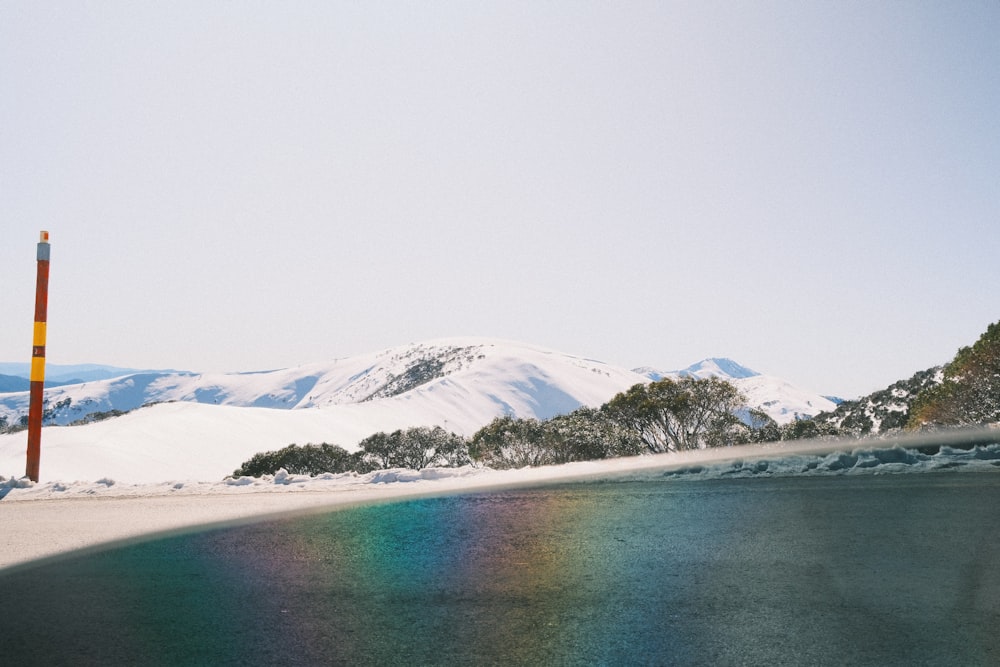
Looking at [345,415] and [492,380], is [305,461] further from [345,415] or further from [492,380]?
[492,380]

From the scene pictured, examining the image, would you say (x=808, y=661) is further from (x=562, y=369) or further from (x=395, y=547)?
(x=562, y=369)

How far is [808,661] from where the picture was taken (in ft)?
9.43

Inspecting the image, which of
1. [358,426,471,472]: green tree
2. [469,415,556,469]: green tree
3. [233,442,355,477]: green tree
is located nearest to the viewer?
[469,415,556,469]: green tree

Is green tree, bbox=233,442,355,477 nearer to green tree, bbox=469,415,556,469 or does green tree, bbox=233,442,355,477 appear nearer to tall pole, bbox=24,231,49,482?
green tree, bbox=469,415,556,469

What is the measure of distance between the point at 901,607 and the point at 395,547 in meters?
3.33

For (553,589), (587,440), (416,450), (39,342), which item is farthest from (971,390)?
(39,342)

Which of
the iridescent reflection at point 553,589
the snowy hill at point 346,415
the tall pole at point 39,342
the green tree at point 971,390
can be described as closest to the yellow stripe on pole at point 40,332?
the tall pole at point 39,342

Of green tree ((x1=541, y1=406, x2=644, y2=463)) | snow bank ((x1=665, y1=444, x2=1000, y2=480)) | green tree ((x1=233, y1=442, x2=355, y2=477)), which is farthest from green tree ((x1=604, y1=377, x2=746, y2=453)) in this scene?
snow bank ((x1=665, y1=444, x2=1000, y2=480))

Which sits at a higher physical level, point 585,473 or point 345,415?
point 345,415

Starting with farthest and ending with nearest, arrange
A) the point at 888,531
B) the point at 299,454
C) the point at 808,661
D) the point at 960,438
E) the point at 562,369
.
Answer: the point at 562,369
the point at 299,454
the point at 960,438
the point at 888,531
the point at 808,661

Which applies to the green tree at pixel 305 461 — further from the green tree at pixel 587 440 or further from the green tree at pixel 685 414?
the green tree at pixel 685 414

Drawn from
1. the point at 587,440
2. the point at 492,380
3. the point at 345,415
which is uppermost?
the point at 492,380

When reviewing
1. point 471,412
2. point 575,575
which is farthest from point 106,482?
point 471,412

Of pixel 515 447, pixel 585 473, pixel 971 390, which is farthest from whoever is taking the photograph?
pixel 515 447
